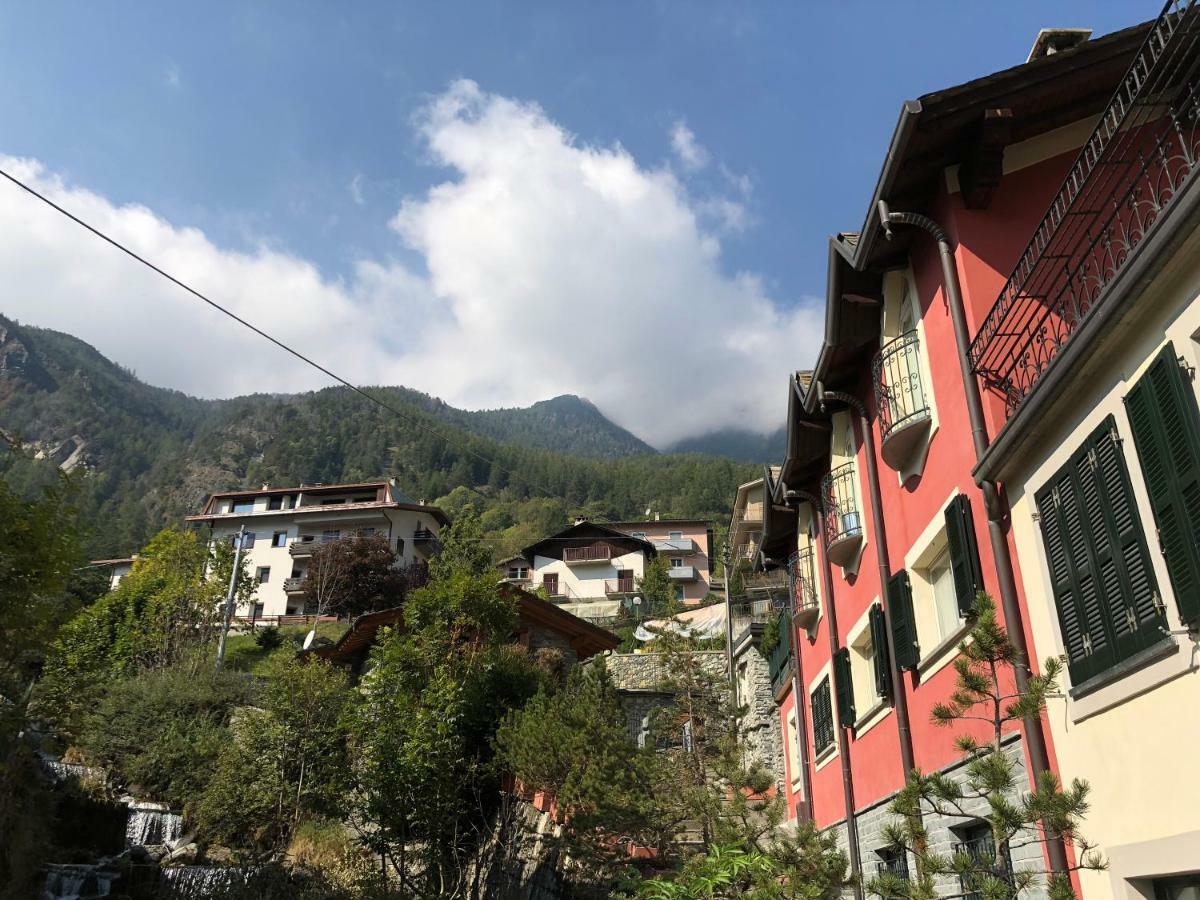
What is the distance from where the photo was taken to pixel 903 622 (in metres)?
9.34

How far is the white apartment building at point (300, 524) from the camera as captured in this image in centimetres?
6588

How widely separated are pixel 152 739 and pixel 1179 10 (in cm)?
2912

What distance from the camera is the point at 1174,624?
4.73 metres

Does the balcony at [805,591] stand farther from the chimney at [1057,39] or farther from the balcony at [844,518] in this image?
the chimney at [1057,39]

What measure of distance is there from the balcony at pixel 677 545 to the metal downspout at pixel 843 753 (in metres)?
61.7

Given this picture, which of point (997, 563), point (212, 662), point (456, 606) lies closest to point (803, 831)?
point (997, 563)

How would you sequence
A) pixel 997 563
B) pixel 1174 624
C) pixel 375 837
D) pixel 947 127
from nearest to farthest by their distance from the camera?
pixel 1174 624 → pixel 997 563 → pixel 947 127 → pixel 375 837

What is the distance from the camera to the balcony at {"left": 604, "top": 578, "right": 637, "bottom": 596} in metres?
68.7

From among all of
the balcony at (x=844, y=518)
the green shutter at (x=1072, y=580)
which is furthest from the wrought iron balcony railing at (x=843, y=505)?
the green shutter at (x=1072, y=580)

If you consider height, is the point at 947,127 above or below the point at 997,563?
above

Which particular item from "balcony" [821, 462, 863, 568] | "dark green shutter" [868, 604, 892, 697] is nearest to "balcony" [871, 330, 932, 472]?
"dark green shutter" [868, 604, 892, 697]

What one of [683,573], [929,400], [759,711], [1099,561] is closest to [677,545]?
[683,573]

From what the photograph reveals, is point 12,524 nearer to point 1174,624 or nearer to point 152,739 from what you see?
point 1174,624

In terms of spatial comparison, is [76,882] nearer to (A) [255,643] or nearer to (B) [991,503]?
(B) [991,503]
